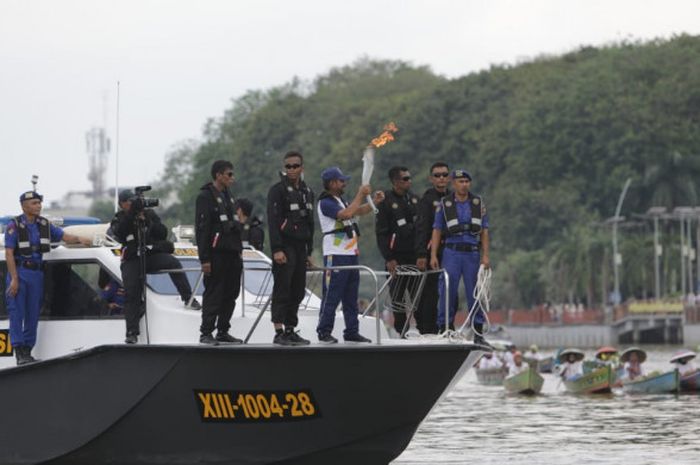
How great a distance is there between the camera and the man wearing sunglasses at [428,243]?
21125mm

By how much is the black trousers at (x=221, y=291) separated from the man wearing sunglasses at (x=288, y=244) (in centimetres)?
42

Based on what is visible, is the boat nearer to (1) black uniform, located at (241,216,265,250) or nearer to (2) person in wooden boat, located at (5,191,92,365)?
(2) person in wooden boat, located at (5,191,92,365)

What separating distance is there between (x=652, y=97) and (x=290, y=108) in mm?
37355

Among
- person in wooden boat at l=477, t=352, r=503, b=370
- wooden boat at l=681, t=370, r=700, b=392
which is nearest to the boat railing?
wooden boat at l=681, t=370, r=700, b=392

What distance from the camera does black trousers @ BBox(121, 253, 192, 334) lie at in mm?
20109

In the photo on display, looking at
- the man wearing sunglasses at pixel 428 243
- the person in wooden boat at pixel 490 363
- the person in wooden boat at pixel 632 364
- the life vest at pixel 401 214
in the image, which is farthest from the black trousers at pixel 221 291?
the person in wooden boat at pixel 490 363

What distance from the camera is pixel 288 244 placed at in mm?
19453

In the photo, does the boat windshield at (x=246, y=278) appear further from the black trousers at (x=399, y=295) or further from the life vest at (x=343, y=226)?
the black trousers at (x=399, y=295)

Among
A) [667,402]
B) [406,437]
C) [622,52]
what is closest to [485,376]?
[667,402]

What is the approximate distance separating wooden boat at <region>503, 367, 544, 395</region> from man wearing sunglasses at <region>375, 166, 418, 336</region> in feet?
77.6

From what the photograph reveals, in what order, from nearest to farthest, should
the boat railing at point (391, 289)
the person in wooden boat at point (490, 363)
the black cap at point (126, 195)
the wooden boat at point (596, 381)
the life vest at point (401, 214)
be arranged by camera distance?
the boat railing at point (391, 289), the black cap at point (126, 195), the life vest at point (401, 214), the wooden boat at point (596, 381), the person in wooden boat at point (490, 363)

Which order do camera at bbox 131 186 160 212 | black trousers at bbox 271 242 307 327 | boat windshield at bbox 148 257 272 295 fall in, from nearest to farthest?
black trousers at bbox 271 242 307 327 < camera at bbox 131 186 160 212 < boat windshield at bbox 148 257 272 295

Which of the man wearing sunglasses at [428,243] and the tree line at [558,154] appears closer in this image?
the man wearing sunglasses at [428,243]

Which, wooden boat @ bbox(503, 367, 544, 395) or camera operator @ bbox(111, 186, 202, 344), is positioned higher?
camera operator @ bbox(111, 186, 202, 344)
